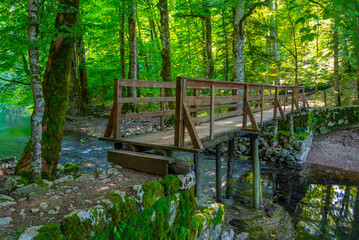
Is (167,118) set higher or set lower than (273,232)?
higher

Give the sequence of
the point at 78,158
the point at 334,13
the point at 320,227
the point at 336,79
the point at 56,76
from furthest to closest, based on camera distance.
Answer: the point at 336,79 < the point at 78,158 < the point at 320,227 < the point at 56,76 < the point at 334,13

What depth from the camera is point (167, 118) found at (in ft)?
47.6

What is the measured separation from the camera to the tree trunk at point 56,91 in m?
5.89

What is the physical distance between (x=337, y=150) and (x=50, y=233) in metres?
14.2

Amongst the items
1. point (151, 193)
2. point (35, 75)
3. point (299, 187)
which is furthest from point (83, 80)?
point (151, 193)

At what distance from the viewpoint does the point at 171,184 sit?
3.98 meters

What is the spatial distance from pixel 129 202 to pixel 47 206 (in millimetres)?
982

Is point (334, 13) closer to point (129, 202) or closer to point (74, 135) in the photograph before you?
point (129, 202)

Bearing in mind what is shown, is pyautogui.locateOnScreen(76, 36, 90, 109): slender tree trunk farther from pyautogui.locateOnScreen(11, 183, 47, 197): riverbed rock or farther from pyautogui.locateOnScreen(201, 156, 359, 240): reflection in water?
pyautogui.locateOnScreen(11, 183, 47, 197): riverbed rock

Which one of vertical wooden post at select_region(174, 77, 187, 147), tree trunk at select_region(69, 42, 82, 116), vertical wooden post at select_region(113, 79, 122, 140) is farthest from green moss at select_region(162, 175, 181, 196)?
tree trunk at select_region(69, 42, 82, 116)

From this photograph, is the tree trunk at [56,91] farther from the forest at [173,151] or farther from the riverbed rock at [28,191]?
the riverbed rock at [28,191]

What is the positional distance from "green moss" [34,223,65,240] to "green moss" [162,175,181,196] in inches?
69.6

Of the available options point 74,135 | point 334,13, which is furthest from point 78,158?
point 334,13

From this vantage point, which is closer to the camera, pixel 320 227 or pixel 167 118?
pixel 320 227
